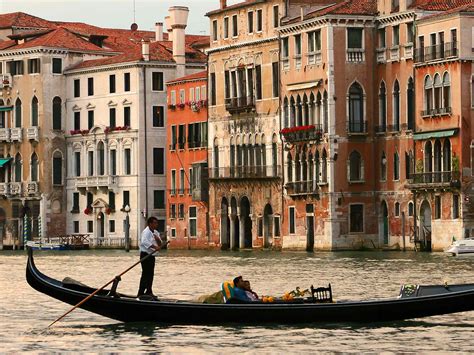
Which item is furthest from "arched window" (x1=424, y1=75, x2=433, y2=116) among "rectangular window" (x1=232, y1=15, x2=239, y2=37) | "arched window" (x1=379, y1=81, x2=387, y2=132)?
"rectangular window" (x1=232, y1=15, x2=239, y2=37)

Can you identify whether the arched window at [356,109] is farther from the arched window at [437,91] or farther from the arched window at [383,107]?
the arched window at [437,91]

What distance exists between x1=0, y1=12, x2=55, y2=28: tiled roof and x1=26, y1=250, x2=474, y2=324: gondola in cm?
8000

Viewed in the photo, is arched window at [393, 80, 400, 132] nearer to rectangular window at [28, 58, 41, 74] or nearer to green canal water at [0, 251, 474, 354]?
green canal water at [0, 251, 474, 354]

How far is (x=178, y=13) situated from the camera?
100938mm

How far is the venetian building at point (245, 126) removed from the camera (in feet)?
292

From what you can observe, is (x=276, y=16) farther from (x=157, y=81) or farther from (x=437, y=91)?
(x=157, y=81)

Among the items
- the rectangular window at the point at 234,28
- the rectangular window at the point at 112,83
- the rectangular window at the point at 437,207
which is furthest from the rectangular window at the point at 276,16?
the rectangular window at the point at 112,83

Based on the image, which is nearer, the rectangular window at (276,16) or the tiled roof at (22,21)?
the rectangular window at (276,16)

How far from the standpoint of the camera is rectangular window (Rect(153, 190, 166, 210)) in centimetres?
10262

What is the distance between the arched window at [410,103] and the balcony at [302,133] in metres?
4.54

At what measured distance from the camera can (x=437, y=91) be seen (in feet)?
256

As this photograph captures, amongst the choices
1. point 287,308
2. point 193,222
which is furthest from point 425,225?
point 287,308

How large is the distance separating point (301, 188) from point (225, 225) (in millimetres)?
8423

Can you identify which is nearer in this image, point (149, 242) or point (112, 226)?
point (149, 242)
